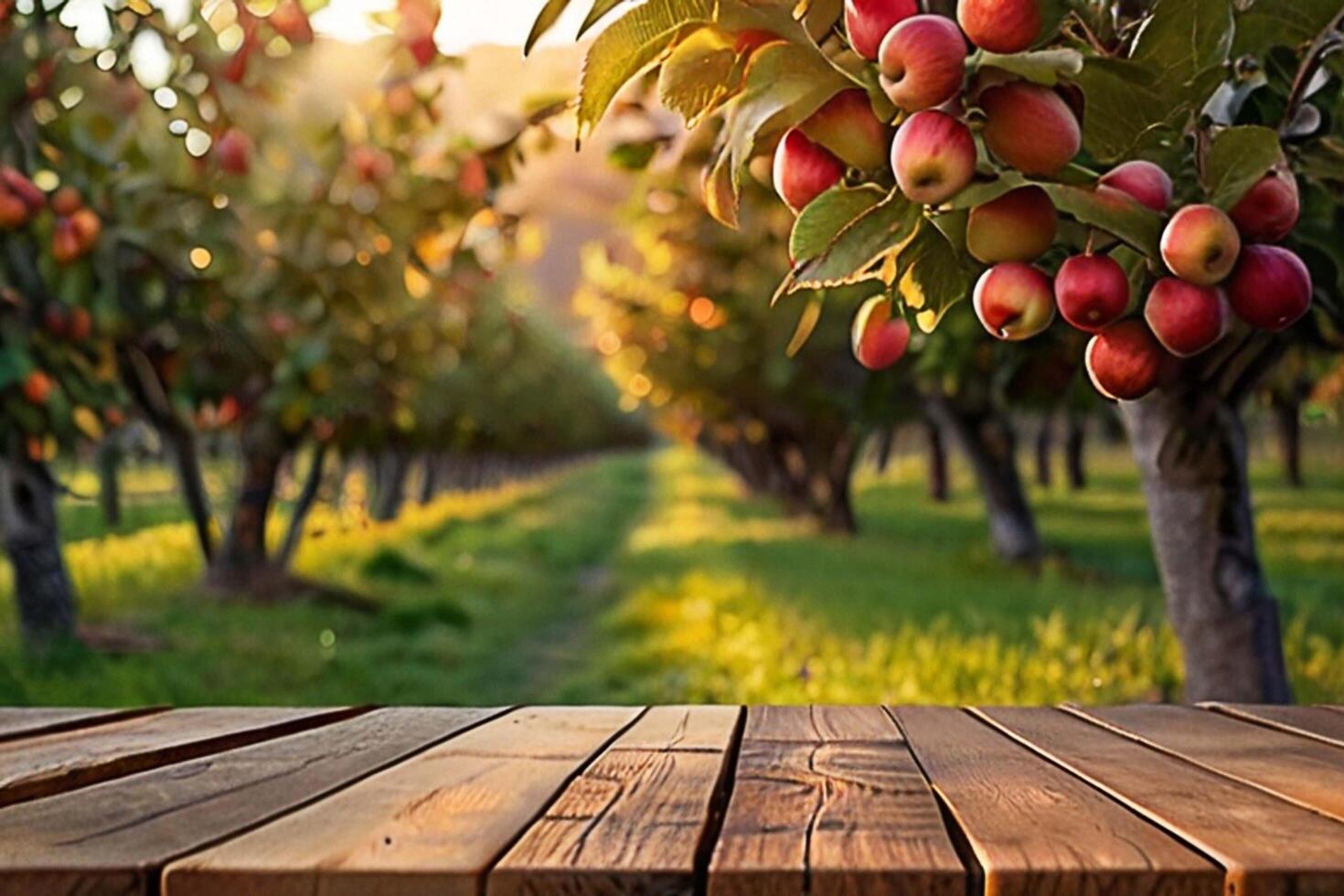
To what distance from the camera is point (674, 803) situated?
1.48 meters

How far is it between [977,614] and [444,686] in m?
3.39

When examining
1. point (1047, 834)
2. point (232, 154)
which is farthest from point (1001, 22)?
Answer: point (232, 154)

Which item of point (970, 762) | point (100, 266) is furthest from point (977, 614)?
point (970, 762)

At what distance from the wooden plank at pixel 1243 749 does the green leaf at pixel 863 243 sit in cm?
77

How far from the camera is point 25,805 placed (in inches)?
59.9

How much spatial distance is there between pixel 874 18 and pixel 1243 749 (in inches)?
43.0

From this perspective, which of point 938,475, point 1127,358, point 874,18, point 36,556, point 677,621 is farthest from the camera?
point 938,475

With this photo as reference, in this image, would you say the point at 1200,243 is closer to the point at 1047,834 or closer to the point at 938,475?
the point at 1047,834

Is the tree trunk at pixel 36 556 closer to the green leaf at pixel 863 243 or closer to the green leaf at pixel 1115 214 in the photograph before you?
the green leaf at pixel 863 243

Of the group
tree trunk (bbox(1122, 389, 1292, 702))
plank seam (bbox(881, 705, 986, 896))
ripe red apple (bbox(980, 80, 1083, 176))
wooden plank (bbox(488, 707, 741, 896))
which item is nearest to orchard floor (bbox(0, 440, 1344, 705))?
tree trunk (bbox(1122, 389, 1292, 702))

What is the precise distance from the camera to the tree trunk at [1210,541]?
379 cm

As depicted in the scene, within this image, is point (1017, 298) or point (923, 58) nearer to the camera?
point (923, 58)

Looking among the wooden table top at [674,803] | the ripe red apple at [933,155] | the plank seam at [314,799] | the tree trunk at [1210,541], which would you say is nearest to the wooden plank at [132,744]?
the wooden table top at [674,803]

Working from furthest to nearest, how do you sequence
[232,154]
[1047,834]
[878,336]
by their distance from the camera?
[232,154] → [878,336] → [1047,834]
